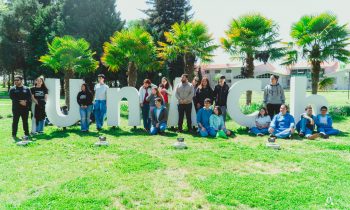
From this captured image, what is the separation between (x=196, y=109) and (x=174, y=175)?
522 cm

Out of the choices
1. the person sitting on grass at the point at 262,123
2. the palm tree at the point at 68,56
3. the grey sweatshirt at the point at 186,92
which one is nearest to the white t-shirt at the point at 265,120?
the person sitting on grass at the point at 262,123

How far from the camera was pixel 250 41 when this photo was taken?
638 inches

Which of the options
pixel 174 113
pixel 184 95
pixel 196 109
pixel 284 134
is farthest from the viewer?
pixel 174 113

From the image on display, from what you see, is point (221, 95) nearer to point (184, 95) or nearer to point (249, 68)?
point (184, 95)

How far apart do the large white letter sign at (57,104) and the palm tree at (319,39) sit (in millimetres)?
10744

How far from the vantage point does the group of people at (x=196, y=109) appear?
9820mm

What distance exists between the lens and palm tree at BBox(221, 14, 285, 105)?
52.7ft

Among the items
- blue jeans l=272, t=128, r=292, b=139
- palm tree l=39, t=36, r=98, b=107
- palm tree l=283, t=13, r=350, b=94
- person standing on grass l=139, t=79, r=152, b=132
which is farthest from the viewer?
palm tree l=39, t=36, r=98, b=107

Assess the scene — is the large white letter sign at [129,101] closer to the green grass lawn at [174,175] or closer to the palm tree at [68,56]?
the green grass lawn at [174,175]

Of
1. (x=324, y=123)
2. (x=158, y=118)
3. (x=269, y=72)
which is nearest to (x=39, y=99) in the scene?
(x=158, y=118)

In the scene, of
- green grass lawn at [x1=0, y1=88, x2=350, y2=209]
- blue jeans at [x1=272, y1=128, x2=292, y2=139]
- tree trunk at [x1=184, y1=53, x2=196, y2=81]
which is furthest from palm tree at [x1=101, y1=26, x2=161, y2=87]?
blue jeans at [x1=272, y1=128, x2=292, y2=139]

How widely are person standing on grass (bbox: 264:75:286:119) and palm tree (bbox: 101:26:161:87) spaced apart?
27.4 ft

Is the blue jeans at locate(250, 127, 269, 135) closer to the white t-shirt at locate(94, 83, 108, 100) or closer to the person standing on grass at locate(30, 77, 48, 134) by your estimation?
the white t-shirt at locate(94, 83, 108, 100)

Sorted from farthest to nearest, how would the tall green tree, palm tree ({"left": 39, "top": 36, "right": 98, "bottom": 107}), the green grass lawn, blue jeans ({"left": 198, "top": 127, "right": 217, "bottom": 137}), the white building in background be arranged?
the white building in background → the tall green tree → palm tree ({"left": 39, "top": 36, "right": 98, "bottom": 107}) → blue jeans ({"left": 198, "top": 127, "right": 217, "bottom": 137}) → the green grass lawn
